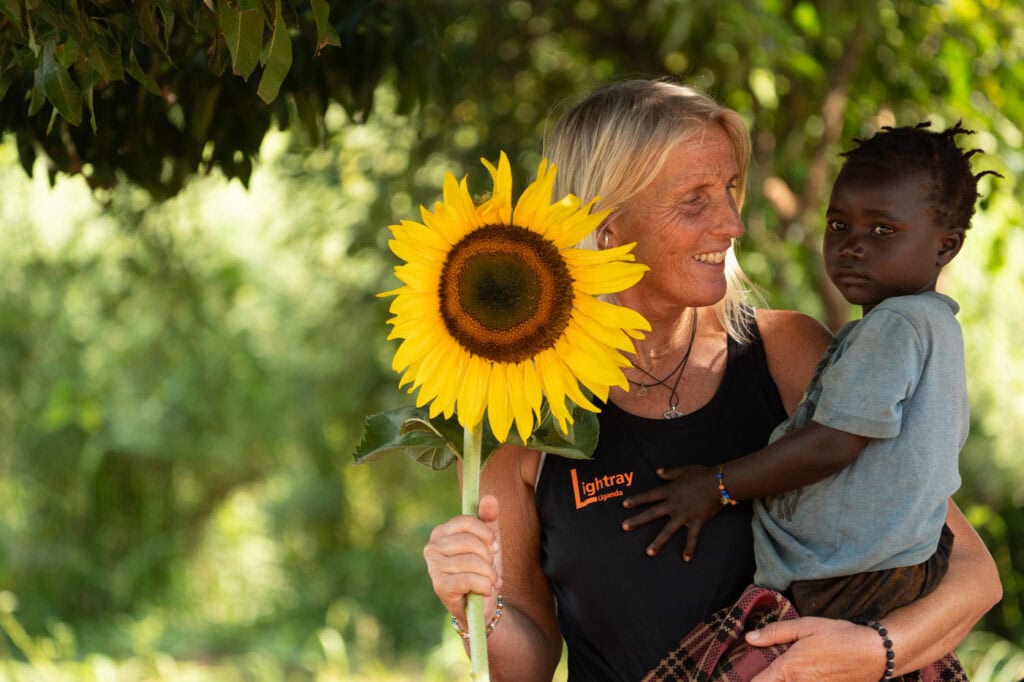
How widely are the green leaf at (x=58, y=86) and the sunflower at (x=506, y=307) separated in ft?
1.41

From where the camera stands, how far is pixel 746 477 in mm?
1853

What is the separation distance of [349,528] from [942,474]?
26.9 feet

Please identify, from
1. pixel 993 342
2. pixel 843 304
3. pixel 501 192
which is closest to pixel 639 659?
pixel 501 192

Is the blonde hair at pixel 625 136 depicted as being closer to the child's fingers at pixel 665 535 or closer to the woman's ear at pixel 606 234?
the woman's ear at pixel 606 234

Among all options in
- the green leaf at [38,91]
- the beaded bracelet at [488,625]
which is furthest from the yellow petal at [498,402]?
the green leaf at [38,91]

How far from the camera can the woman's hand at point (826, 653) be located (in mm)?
1740

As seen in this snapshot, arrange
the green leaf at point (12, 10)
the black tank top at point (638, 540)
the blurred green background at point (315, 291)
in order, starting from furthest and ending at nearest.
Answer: the blurred green background at point (315, 291) → the black tank top at point (638, 540) → the green leaf at point (12, 10)

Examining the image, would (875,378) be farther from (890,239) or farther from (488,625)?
(488,625)

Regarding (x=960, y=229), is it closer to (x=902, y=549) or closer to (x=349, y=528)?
(x=902, y=549)

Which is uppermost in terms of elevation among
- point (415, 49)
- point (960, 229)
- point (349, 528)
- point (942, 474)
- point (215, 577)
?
point (415, 49)

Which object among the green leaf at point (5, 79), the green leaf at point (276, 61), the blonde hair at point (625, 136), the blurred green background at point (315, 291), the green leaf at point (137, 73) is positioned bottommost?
the blurred green background at point (315, 291)

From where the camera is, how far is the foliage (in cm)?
144

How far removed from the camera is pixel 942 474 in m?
1.78

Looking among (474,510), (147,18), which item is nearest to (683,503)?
(474,510)
